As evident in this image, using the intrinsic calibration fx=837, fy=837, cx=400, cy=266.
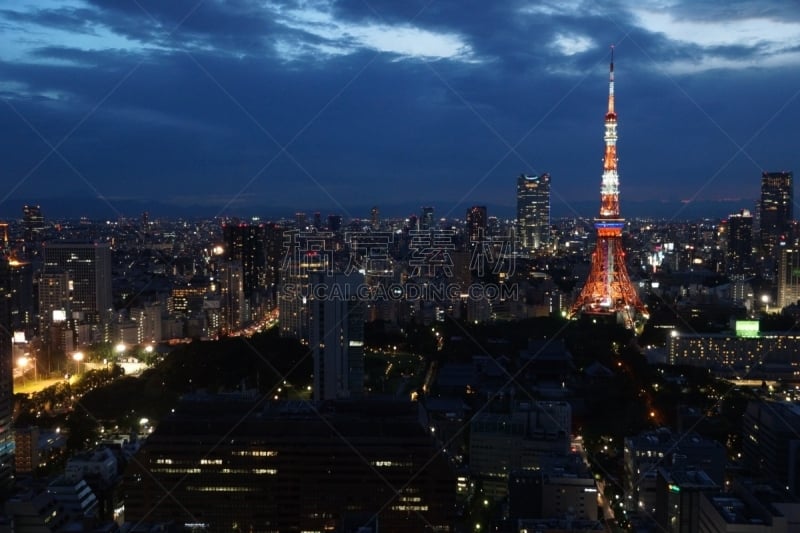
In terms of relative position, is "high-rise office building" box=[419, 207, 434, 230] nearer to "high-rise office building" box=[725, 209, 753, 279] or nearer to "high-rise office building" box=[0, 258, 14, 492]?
"high-rise office building" box=[725, 209, 753, 279]

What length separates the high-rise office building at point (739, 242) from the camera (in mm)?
19469

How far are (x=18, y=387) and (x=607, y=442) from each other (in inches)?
257

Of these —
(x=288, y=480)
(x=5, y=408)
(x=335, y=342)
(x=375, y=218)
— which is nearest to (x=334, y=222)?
(x=375, y=218)

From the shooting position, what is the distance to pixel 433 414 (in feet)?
23.7

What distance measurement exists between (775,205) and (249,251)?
11624 millimetres

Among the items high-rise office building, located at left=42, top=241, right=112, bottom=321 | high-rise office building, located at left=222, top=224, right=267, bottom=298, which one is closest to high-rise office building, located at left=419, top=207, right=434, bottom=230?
high-rise office building, located at left=222, top=224, right=267, bottom=298

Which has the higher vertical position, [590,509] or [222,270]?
[222,270]

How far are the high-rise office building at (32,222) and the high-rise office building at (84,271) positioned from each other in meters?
1.14

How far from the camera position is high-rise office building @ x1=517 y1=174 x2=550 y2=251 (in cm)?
1942

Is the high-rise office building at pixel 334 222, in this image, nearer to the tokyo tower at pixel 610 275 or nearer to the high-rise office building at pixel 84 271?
the high-rise office building at pixel 84 271

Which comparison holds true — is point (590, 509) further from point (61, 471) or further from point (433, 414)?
point (61, 471)

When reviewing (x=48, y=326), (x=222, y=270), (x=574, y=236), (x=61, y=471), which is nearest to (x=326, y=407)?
(x=61, y=471)

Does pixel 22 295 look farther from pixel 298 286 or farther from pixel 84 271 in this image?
pixel 298 286

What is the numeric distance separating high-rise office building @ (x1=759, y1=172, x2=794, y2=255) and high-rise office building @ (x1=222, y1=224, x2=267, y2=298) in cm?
1098
